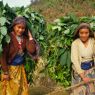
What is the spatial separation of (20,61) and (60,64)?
0.87 m

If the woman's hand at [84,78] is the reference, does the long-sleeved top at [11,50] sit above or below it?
A: above

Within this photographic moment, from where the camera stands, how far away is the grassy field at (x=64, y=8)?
18.9m

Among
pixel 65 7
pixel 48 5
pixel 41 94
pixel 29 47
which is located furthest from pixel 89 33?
pixel 48 5

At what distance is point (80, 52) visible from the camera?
22.7ft

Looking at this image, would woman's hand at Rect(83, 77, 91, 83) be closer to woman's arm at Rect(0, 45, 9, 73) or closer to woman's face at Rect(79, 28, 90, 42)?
woman's face at Rect(79, 28, 90, 42)

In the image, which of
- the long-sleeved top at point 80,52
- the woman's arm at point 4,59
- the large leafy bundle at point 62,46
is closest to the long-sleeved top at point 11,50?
the woman's arm at point 4,59

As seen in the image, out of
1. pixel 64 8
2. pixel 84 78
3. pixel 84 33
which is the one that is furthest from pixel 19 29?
pixel 64 8

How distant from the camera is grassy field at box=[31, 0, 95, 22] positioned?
1888cm

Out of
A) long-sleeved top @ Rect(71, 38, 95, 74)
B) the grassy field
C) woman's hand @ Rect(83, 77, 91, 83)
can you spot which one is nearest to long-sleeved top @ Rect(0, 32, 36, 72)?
long-sleeved top @ Rect(71, 38, 95, 74)

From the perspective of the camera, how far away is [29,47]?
664cm

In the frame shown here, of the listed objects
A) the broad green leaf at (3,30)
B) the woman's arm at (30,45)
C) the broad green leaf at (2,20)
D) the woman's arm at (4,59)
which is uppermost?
the broad green leaf at (2,20)

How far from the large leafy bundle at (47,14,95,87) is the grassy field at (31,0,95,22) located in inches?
420

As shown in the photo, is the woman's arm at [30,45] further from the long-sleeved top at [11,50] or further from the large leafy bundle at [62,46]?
the large leafy bundle at [62,46]

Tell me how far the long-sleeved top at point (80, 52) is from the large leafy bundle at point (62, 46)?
0.85ft
